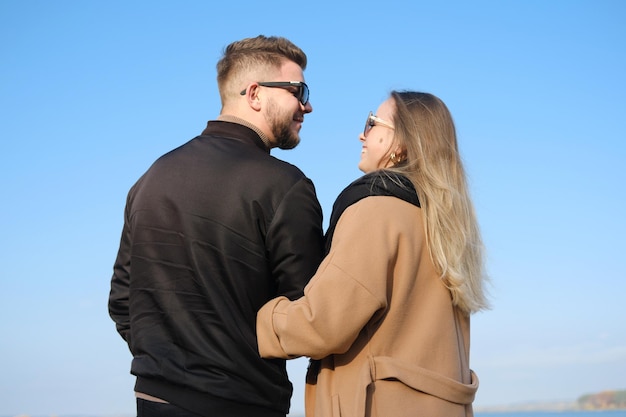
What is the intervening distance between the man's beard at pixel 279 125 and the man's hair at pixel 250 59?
0.18 meters

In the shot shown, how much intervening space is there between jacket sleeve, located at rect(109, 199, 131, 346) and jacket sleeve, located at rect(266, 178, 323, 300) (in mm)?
748

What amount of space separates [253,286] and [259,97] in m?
1.02

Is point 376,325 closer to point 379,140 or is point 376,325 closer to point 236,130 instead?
point 379,140

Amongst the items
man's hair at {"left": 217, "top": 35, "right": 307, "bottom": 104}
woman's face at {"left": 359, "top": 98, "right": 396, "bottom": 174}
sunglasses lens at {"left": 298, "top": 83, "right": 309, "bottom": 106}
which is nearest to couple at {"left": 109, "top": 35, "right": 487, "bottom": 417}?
woman's face at {"left": 359, "top": 98, "right": 396, "bottom": 174}

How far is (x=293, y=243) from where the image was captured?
3275 mm

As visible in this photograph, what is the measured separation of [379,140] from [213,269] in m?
1.04

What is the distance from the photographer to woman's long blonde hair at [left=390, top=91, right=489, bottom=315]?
3.32 m

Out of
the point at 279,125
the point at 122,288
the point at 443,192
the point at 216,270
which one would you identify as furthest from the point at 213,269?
the point at 443,192

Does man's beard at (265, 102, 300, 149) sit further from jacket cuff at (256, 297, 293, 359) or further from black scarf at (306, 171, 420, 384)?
jacket cuff at (256, 297, 293, 359)

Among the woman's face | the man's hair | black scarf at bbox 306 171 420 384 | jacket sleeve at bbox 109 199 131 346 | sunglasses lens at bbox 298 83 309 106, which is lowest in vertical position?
jacket sleeve at bbox 109 199 131 346

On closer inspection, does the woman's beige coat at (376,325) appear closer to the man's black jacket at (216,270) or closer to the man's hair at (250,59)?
the man's black jacket at (216,270)

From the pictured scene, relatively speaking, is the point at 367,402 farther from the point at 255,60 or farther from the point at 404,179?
the point at 255,60

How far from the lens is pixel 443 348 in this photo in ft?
10.8

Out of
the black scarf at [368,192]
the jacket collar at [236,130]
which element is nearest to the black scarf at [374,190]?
the black scarf at [368,192]
